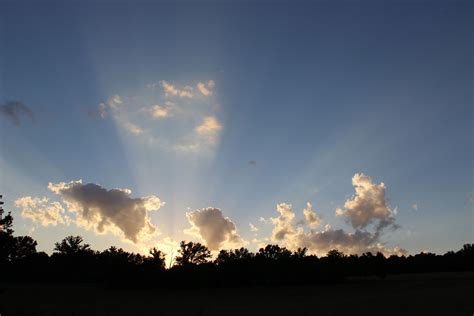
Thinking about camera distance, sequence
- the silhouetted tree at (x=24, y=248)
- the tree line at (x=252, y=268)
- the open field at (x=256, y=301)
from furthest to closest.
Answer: the silhouetted tree at (x=24, y=248)
the tree line at (x=252, y=268)
the open field at (x=256, y=301)

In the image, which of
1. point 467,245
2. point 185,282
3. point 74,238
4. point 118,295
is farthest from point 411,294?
point 74,238

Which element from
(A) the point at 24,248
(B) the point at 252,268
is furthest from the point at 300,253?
(A) the point at 24,248

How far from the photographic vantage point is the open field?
139 feet

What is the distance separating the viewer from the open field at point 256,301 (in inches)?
1662

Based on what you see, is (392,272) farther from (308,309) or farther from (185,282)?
(308,309)

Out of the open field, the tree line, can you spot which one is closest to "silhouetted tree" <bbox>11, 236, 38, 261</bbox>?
the tree line

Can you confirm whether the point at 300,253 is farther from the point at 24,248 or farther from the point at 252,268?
the point at 24,248

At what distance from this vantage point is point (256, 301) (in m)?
56.7

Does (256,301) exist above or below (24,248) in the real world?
below

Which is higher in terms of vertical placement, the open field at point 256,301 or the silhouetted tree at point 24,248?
the silhouetted tree at point 24,248

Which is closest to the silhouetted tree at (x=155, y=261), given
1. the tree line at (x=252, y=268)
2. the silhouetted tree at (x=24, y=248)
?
the tree line at (x=252, y=268)

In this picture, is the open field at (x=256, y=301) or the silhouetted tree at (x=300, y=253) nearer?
the open field at (x=256, y=301)

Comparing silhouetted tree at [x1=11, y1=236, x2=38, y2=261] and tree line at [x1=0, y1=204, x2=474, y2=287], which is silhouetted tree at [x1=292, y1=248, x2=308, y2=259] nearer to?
tree line at [x1=0, y1=204, x2=474, y2=287]

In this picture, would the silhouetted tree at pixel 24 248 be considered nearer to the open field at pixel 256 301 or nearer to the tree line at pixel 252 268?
the tree line at pixel 252 268
